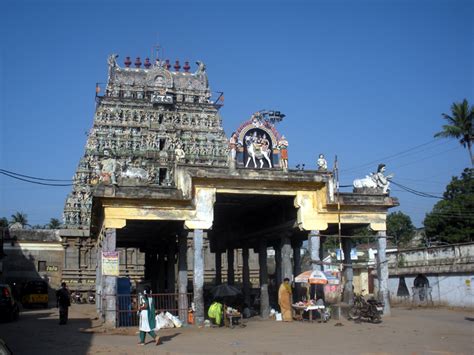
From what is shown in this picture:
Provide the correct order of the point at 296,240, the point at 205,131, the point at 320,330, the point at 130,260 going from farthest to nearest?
the point at 205,131
the point at 130,260
the point at 296,240
the point at 320,330

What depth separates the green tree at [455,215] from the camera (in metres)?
48.1

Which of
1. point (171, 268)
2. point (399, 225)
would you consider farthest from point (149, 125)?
point (399, 225)

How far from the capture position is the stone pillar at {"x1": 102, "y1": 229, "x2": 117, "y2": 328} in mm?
19688

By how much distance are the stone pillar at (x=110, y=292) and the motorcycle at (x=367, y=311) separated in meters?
9.41

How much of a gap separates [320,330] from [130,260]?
3218 centimetres

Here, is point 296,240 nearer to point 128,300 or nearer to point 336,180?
point 336,180

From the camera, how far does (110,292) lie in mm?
19875

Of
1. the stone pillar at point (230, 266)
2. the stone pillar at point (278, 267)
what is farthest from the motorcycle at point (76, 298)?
the stone pillar at point (278, 267)

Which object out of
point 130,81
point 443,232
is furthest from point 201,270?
point 130,81

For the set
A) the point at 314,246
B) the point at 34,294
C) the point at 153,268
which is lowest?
the point at 34,294

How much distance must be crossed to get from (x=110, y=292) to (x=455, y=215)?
38445 millimetres

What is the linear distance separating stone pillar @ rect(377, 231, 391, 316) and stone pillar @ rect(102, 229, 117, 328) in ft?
36.7

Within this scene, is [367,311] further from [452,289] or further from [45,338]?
[45,338]

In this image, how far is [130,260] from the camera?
48.1 metres
